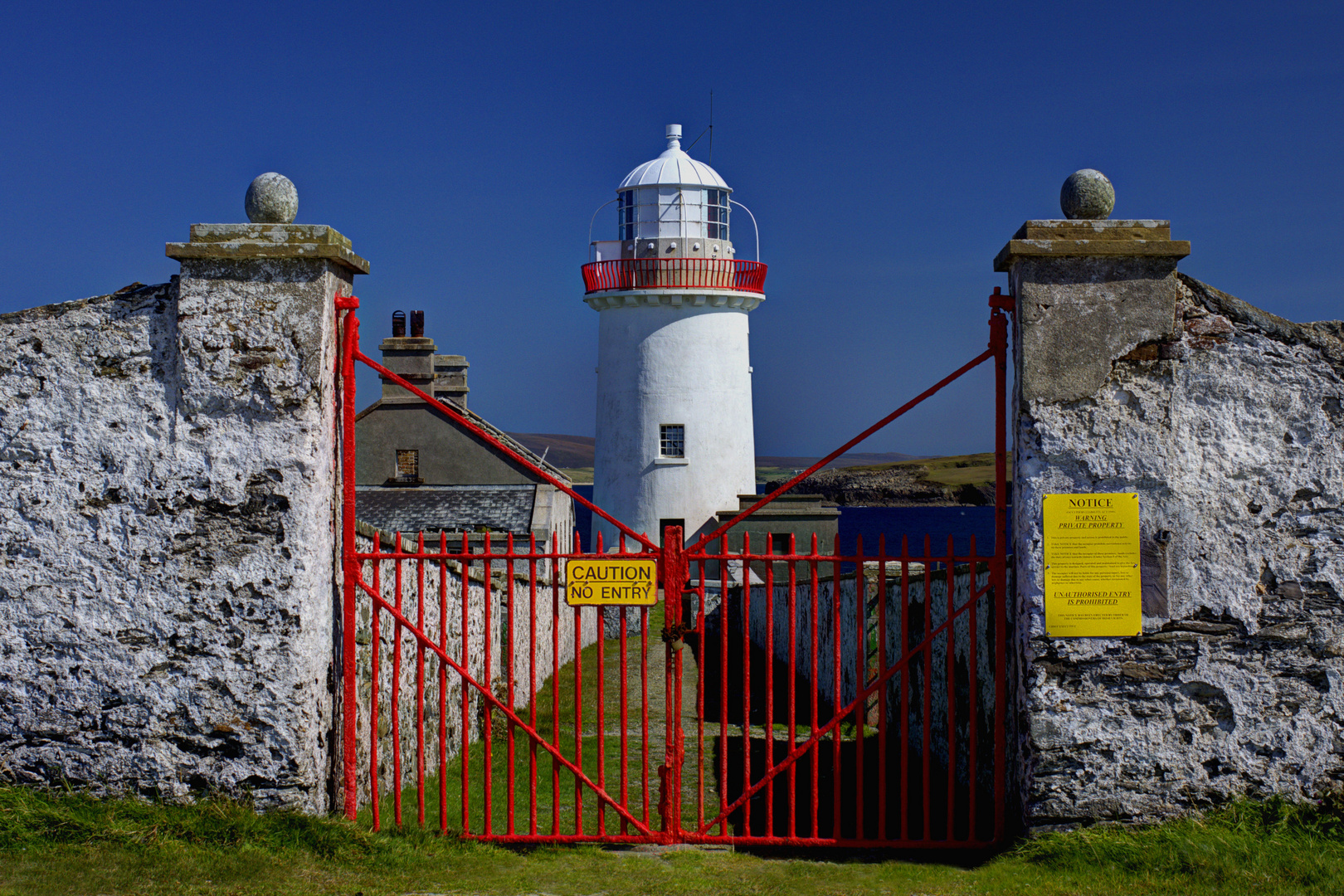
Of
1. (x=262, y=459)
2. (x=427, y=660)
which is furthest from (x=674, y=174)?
(x=262, y=459)

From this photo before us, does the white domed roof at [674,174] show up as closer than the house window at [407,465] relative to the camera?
No

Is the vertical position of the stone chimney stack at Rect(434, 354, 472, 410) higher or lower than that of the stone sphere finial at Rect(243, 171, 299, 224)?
higher

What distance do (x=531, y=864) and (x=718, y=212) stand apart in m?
23.8

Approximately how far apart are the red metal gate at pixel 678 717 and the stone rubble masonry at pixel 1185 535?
1.20 ft

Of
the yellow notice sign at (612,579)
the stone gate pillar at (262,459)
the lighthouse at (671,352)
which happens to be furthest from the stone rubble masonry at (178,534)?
the lighthouse at (671,352)

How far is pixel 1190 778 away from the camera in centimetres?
573

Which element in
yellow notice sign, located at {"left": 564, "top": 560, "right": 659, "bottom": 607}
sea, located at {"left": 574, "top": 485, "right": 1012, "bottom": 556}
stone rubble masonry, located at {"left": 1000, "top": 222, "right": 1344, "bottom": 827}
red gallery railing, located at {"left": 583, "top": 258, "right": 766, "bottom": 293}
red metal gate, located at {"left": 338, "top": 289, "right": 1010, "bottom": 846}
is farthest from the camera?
sea, located at {"left": 574, "top": 485, "right": 1012, "bottom": 556}

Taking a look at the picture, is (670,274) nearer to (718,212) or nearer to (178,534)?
(718,212)

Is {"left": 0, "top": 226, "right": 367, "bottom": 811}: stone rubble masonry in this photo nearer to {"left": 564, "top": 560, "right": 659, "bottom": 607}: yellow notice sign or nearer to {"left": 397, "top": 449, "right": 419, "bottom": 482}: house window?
{"left": 564, "top": 560, "right": 659, "bottom": 607}: yellow notice sign

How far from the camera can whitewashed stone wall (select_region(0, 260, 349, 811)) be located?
5777mm

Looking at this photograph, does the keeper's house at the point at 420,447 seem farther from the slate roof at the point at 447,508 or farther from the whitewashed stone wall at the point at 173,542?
the whitewashed stone wall at the point at 173,542

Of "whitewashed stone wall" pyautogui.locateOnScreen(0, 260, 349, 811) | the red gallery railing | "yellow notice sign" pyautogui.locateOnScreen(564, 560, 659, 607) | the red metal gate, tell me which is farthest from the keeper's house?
"whitewashed stone wall" pyautogui.locateOnScreen(0, 260, 349, 811)

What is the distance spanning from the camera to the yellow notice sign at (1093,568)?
573cm

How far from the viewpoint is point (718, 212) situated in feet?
92.6
